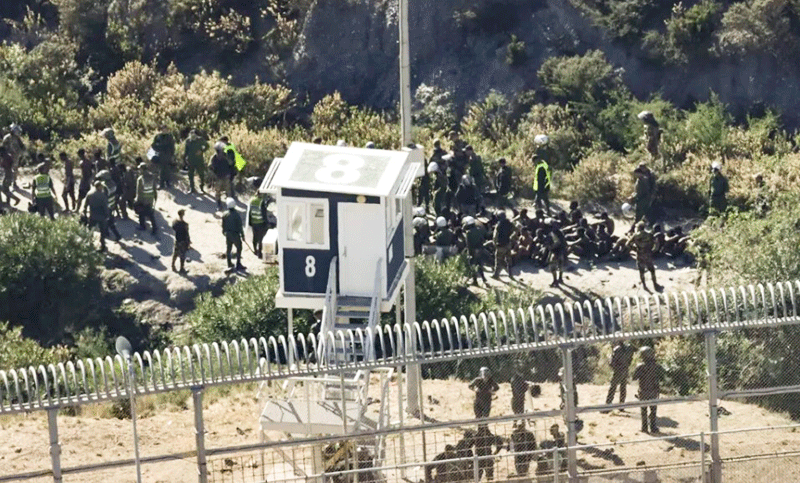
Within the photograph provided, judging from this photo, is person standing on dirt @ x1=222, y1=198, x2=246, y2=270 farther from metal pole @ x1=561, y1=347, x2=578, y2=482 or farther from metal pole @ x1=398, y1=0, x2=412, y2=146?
metal pole @ x1=561, y1=347, x2=578, y2=482

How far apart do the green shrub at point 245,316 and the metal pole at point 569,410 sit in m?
9.53

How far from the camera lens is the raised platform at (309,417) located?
25234 millimetres

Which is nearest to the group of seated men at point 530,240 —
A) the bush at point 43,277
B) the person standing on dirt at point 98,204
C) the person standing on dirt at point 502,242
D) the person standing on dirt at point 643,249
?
the person standing on dirt at point 502,242

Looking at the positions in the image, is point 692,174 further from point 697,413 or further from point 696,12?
point 697,413

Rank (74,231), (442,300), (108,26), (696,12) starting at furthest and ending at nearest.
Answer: (108,26) < (696,12) < (74,231) < (442,300)

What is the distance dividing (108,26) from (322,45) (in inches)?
196

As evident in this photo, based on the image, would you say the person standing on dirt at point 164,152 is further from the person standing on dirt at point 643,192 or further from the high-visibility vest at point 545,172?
the person standing on dirt at point 643,192

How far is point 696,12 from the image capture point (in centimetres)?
4481

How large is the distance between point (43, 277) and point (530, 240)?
831 centimetres

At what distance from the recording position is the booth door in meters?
27.9

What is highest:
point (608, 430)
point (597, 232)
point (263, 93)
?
point (263, 93)

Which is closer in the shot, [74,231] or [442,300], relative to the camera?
[442,300]

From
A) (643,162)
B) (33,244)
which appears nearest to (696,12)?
(643,162)

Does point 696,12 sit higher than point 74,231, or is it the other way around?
point 696,12
